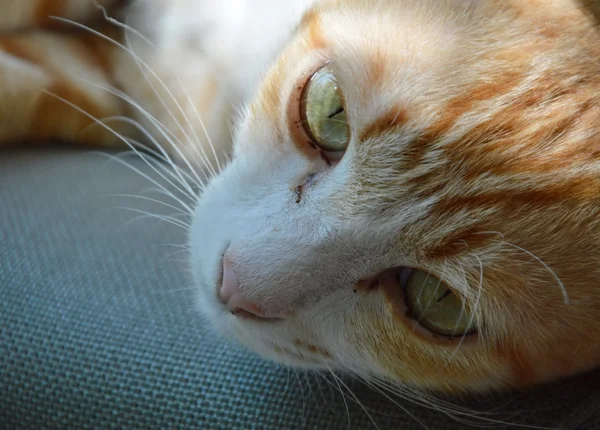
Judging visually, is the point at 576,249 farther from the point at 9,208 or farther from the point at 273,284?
the point at 9,208

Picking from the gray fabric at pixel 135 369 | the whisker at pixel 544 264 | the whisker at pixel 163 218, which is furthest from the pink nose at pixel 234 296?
the whisker at pixel 544 264

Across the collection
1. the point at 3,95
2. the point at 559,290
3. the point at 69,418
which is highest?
the point at 559,290

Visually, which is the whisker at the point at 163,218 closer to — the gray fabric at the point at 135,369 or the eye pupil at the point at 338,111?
the gray fabric at the point at 135,369

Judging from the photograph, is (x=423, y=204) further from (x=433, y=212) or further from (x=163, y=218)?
(x=163, y=218)

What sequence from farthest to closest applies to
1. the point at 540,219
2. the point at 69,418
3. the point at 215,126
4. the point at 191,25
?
the point at 191,25 → the point at 215,126 → the point at 69,418 → the point at 540,219

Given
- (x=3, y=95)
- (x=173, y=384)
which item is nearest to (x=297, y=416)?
(x=173, y=384)

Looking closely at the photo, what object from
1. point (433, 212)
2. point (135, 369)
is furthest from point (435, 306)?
point (135, 369)

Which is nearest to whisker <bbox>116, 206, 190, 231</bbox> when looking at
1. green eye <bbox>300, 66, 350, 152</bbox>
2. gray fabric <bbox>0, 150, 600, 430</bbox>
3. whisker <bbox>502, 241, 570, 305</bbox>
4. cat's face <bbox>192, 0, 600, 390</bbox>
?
gray fabric <bbox>0, 150, 600, 430</bbox>
